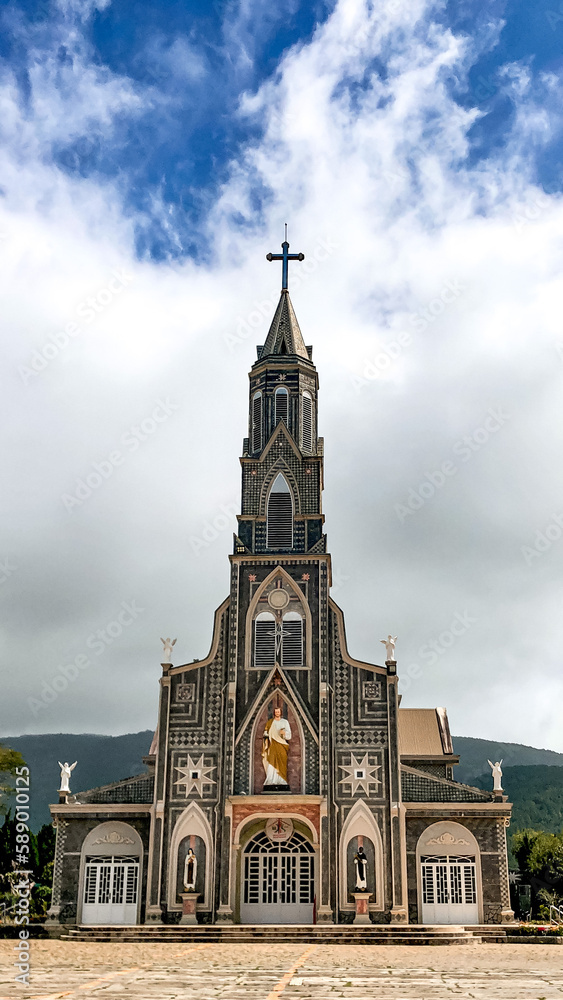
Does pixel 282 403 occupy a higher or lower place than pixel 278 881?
higher

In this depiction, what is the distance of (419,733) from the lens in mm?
44094

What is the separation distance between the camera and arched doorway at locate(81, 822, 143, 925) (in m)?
33.5

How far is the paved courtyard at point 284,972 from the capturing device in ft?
43.4

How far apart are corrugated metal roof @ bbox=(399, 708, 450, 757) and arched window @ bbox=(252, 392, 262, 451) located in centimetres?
1480

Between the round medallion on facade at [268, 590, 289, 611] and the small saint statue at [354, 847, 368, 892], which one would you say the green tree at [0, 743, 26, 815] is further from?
the small saint statue at [354, 847, 368, 892]

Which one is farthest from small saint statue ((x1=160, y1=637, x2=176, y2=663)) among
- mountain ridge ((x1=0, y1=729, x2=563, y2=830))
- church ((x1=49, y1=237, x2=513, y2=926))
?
mountain ridge ((x1=0, y1=729, x2=563, y2=830))

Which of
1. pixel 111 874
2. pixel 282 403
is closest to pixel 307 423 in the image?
pixel 282 403

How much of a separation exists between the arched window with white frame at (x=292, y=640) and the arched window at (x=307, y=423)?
308 inches

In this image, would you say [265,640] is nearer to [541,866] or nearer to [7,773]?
[7,773]

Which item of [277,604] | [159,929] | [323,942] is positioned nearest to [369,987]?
[323,942]

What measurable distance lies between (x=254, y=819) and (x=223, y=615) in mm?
7486

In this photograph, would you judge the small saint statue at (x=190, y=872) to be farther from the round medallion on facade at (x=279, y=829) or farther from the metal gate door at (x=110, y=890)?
the round medallion on facade at (x=279, y=829)

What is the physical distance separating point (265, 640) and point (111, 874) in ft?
32.2

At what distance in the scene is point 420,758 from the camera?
138 feet
